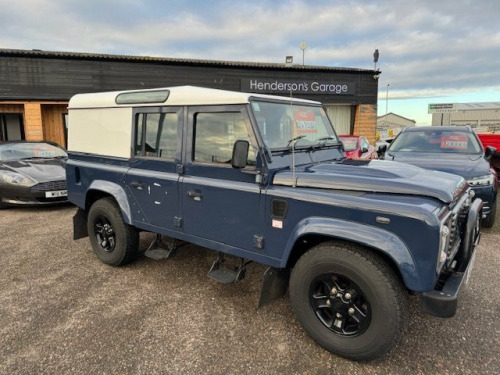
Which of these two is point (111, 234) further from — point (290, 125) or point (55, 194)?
point (55, 194)

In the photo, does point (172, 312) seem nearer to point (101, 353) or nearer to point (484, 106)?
point (101, 353)

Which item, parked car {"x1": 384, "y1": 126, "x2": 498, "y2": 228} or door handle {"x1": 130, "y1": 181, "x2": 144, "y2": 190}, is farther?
parked car {"x1": 384, "y1": 126, "x2": 498, "y2": 228}

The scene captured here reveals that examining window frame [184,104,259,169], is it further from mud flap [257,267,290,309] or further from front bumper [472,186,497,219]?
front bumper [472,186,497,219]

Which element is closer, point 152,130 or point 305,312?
point 305,312

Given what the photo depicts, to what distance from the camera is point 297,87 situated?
16.2 meters

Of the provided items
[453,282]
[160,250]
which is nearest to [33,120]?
[160,250]

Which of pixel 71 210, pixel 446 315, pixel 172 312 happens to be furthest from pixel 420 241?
pixel 71 210

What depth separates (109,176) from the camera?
13.6ft

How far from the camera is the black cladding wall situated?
12852 mm

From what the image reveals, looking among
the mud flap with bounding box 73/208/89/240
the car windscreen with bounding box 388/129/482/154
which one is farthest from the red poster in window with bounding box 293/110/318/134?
the car windscreen with bounding box 388/129/482/154

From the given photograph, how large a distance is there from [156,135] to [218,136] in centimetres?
87

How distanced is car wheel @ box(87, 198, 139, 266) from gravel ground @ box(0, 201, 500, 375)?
18 centimetres

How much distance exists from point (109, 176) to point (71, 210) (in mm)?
3891

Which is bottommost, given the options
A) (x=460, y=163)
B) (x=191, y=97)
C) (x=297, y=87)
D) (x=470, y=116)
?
(x=460, y=163)
